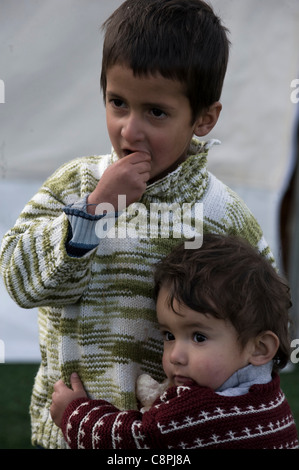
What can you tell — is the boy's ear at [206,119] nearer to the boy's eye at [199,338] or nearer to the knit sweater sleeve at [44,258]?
the knit sweater sleeve at [44,258]

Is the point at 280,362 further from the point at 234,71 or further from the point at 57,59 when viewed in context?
the point at 234,71

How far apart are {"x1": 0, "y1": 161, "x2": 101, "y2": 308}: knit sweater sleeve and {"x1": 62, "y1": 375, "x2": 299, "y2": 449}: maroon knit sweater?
9.8 inches

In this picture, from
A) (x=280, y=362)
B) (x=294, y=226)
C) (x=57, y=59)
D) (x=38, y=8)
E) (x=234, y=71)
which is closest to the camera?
(x=280, y=362)

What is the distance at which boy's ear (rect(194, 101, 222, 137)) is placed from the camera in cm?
144

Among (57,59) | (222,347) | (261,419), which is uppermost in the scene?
(57,59)

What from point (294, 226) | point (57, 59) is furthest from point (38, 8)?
point (294, 226)

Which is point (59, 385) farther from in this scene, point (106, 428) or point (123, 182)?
point (123, 182)

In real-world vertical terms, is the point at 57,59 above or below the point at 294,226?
A: above

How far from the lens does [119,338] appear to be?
1.41 meters

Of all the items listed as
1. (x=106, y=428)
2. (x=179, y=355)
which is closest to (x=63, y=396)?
(x=106, y=428)

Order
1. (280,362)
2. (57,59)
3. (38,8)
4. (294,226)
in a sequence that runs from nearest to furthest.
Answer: (280,362)
(38,8)
(57,59)
(294,226)

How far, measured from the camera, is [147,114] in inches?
52.2

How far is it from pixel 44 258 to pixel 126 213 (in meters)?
0.22

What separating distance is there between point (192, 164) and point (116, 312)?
344 millimetres
